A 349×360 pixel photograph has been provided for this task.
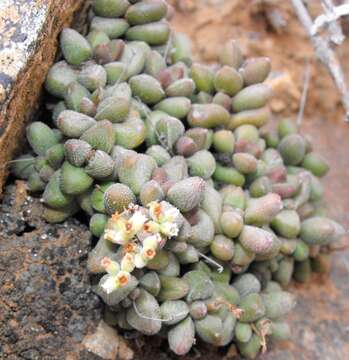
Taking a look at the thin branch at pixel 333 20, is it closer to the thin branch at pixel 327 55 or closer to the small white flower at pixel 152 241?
the thin branch at pixel 327 55

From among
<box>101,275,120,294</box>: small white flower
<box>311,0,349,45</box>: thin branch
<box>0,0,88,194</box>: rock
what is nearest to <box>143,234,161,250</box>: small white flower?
<box>101,275,120,294</box>: small white flower

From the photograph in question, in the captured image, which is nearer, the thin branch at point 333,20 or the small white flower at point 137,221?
the small white flower at point 137,221

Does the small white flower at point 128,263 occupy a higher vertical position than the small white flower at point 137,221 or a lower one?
lower

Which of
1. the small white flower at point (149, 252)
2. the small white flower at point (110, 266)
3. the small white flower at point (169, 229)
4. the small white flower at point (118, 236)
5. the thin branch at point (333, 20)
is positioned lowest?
the small white flower at point (110, 266)

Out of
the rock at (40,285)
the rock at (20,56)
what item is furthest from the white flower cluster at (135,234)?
the rock at (20,56)

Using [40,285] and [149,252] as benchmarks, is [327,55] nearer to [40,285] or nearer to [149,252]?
[149,252]

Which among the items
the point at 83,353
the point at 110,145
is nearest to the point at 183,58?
the point at 110,145

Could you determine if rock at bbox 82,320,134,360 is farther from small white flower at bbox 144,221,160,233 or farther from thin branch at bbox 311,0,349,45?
thin branch at bbox 311,0,349,45

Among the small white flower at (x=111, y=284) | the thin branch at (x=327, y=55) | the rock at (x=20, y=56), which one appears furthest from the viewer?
the thin branch at (x=327, y=55)
